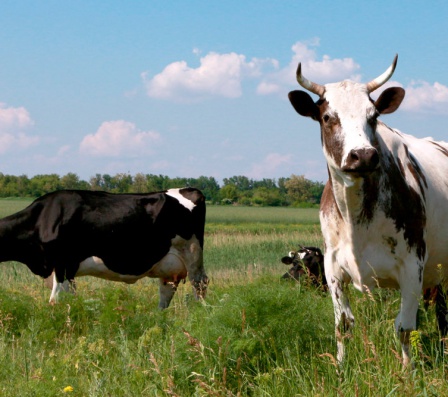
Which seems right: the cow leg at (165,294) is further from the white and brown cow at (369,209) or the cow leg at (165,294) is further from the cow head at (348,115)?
the cow head at (348,115)

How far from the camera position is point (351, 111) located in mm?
5598

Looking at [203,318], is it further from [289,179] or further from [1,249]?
[289,179]

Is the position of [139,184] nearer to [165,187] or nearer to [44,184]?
[165,187]

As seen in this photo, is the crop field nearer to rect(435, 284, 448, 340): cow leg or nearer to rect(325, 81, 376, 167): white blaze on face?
rect(435, 284, 448, 340): cow leg

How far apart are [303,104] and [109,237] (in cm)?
579

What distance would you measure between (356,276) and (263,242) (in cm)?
2048

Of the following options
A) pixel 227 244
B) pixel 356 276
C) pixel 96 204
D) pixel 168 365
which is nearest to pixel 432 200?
pixel 356 276

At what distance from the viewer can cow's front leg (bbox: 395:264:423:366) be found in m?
5.77

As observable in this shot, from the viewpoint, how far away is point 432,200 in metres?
Answer: 6.34

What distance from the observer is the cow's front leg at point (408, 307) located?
577cm

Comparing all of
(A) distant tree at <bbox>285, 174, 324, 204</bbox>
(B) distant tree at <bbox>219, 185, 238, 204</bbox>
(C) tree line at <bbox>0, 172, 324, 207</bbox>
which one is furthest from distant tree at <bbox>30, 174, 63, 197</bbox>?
(A) distant tree at <bbox>285, 174, 324, 204</bbox>

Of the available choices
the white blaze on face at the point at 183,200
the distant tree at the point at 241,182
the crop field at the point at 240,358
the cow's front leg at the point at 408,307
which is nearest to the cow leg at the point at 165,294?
the white blaze on face at the point at 183,200

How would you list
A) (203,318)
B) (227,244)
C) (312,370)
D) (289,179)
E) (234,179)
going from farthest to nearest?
(234,179), (289,179), (227,244), (203,318), (312,370)

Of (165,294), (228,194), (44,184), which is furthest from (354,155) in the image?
(228,194)
